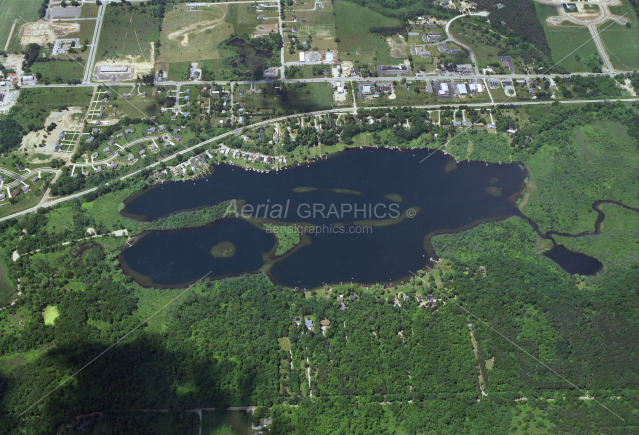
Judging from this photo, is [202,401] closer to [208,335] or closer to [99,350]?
[208,335]

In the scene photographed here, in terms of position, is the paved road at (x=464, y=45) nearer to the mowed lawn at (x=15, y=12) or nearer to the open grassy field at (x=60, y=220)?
the open grassy field at (x=60, y=220)

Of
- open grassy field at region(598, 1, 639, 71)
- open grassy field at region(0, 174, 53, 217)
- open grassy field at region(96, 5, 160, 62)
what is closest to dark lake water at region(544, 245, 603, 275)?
open grassy field at region(598, 1, 639, 71)

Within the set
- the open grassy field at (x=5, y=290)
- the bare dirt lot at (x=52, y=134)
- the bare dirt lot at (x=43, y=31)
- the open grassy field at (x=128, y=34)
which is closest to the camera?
the open grassy field at (x=5, y=290)

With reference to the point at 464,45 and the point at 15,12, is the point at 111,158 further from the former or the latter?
the point at 464,45

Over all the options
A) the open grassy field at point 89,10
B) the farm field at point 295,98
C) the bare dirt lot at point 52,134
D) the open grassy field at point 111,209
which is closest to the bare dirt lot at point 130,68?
the bare dirt lot at point 52,134

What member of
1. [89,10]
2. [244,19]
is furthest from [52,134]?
[244,19]
